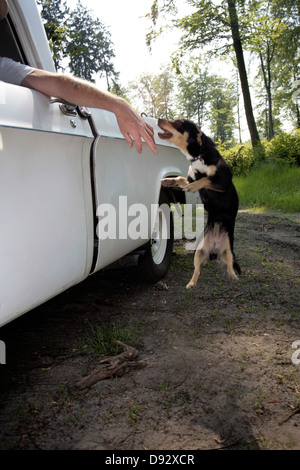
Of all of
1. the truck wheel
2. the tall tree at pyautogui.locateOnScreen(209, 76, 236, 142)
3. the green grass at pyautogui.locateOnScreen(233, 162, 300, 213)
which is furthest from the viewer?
the tall tree at pyautogui.locateOnScreen(209, 76, 236, 142)

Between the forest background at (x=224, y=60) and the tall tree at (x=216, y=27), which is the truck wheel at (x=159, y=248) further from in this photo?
the tall tree at (x=216, y=27)

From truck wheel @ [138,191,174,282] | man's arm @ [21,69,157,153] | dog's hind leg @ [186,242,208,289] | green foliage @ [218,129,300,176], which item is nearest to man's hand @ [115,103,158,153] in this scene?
man's arm @ [21,69,157,153]

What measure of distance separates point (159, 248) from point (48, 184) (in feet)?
8.21

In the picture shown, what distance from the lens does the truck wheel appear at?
12.5ft

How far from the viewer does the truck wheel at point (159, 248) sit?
12.5ft

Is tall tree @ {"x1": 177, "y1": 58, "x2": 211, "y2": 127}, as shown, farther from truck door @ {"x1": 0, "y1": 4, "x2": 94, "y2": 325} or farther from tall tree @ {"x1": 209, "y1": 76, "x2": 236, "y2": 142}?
truck door @ {"x1": 0, "y1": 4, "x2": 94, "y2": 325}

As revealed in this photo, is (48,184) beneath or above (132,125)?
beneath

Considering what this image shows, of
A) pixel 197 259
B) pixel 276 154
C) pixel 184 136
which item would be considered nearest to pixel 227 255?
pixel 197 259

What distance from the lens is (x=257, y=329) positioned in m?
2.96

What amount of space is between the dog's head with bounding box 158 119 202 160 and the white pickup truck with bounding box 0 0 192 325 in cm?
47

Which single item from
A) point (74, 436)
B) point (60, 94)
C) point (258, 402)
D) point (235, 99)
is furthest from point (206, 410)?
point (235, 99)

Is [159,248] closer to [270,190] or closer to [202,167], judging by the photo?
[202,167]

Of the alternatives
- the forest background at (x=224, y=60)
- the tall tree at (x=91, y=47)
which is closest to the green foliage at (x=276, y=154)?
the forest background at (x=224, y=60)

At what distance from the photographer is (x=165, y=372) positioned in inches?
93.0
